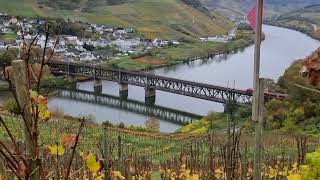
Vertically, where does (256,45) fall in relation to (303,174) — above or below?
above

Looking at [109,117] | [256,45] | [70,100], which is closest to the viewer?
[256,45]

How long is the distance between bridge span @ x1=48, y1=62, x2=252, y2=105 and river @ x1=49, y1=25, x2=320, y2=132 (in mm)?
910

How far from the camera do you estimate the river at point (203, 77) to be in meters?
38.3

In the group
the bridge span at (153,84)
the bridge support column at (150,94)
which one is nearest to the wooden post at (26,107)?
the bridge span at (153,84)

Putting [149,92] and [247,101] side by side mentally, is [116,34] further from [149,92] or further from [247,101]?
[247,101]

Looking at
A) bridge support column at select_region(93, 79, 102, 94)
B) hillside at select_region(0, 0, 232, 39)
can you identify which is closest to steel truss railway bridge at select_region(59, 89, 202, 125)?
bridge support column at select_region(93, 79, 102, 94)

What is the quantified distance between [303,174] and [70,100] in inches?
1681

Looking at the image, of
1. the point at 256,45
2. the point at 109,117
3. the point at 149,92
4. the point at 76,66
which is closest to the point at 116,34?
the point at 76,66

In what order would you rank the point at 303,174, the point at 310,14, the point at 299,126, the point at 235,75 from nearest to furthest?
the point at 303,174 → the point at 299,126 → the point at 235,75 → the point at 310,14

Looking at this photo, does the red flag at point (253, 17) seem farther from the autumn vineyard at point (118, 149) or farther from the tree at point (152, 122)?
the tree at point (152, 122)

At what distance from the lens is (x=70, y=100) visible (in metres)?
44.0

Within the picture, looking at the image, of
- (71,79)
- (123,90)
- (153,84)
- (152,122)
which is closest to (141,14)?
(71,79)

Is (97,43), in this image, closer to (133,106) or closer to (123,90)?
(123,90)

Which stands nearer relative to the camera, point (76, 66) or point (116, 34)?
point (76, 66)
